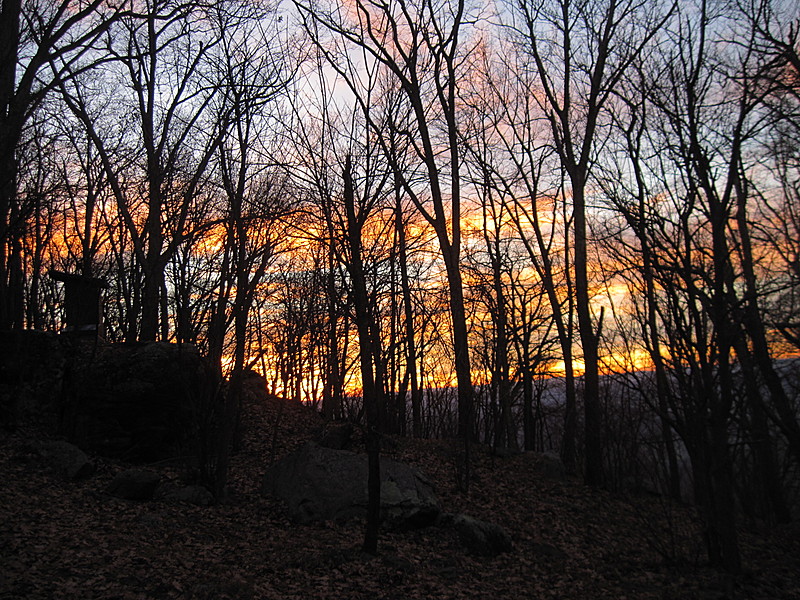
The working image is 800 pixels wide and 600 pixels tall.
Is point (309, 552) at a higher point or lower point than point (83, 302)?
lower

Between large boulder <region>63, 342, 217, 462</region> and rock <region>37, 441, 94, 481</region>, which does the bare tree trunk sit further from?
rock <region>37, 441, 94, 481</region>

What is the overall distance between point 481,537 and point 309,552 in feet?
8.67

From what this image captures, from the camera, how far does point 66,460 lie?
30.6 feet

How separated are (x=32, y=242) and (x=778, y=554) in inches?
792

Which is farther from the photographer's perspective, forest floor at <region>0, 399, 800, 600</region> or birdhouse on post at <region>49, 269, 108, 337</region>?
birdhouse on post at <region>49, 269, 108, 337</region>

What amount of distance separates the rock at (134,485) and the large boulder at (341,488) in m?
1.96

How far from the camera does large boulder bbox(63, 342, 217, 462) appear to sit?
1080 centimetres

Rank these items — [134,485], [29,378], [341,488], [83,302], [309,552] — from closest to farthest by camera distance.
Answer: [309,552], [134,485], [341,488], [29,378], [83,302]

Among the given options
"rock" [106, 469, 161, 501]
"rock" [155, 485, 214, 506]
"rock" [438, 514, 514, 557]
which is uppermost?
"rock" [106, 469, 161, 501]

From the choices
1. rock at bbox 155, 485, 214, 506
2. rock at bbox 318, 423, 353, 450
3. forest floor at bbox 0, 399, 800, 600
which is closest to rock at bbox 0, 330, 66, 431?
forest floor at bbox 0, 399, 800, 600

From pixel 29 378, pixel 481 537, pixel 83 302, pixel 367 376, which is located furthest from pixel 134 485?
pixel 83 302

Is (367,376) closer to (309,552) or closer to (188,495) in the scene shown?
(309,552)

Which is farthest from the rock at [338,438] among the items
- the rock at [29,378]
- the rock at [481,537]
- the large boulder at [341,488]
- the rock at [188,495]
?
the rock at [29,378]

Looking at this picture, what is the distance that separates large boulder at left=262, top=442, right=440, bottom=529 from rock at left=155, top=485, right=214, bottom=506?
3.76ft
